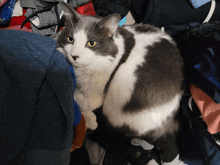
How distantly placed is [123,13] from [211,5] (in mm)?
578

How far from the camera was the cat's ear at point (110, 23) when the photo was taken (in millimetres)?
619

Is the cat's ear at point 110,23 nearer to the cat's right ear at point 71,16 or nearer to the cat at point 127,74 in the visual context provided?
the cat at point 127,74

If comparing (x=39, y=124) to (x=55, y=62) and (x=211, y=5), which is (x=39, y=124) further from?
(x=211, y=5)

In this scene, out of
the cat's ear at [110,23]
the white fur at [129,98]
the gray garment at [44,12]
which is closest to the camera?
the cat's ear at [110,23]

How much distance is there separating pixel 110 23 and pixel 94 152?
2.59 feet

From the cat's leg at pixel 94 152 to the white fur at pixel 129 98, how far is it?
0.28 metres

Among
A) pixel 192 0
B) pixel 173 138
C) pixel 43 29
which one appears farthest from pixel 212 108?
pixel 43 29

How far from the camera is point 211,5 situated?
920 millimetres

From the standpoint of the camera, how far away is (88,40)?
2.12ft

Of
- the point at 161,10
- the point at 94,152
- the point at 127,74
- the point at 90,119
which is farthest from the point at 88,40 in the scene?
the point at 94,152

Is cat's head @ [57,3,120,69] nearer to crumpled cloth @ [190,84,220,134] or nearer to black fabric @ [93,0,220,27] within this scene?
black fabric @ [93,0,220,27]

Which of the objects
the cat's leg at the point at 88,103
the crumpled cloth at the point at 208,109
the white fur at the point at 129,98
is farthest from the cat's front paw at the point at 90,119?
the crumpled cloth at the point at 208,109

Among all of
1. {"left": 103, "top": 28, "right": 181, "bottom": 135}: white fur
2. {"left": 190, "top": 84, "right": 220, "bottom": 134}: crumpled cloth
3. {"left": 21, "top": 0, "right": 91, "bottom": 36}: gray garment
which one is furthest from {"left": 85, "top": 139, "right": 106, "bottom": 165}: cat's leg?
{"left": 21, "top": 0, "right": 91, "bottom": 36}: gray garment

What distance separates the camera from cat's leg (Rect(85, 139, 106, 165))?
921mm
